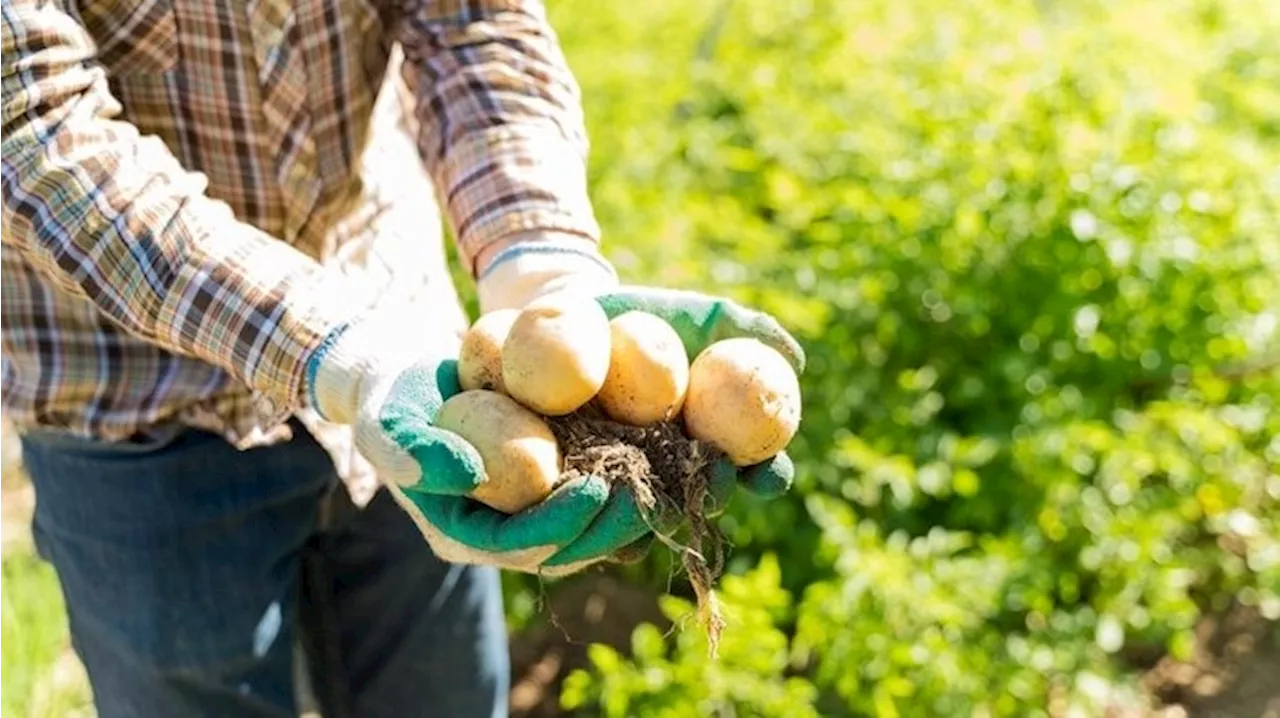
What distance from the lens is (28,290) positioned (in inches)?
58.0

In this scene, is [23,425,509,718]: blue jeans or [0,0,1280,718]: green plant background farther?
[0,0,1280,718]: green plant background

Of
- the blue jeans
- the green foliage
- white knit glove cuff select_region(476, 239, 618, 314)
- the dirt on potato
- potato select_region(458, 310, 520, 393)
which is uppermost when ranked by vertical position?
potato select_region(458, 310, 520, 393)

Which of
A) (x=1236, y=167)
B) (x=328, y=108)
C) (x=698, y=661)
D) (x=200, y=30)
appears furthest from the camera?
(x=1236, y=167)

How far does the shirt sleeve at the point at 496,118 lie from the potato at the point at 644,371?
22cm

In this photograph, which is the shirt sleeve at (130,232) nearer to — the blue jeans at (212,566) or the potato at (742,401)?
the blue jeans at (212,566)

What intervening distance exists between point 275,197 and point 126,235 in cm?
25

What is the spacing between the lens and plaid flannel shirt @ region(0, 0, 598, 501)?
1.30 meters

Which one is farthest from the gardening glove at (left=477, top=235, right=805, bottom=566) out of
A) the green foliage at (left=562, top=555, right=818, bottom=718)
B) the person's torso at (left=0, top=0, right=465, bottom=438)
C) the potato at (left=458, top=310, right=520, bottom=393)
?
the green foliage at (left=562, top=555, right=818, bottom=718)

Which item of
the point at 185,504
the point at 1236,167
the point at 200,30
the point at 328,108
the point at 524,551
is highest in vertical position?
the point at 200,30

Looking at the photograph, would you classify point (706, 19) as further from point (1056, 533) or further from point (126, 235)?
point (126, 235)

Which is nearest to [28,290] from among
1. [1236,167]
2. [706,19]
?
[1236,167]

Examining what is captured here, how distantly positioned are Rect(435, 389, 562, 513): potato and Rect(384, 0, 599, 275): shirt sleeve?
29cm

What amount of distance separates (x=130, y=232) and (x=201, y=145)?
0.22 meters

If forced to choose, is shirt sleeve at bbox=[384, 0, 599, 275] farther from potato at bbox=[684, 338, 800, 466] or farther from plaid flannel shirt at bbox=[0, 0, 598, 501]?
potato at bbox=[684, 338, 800, 466]
